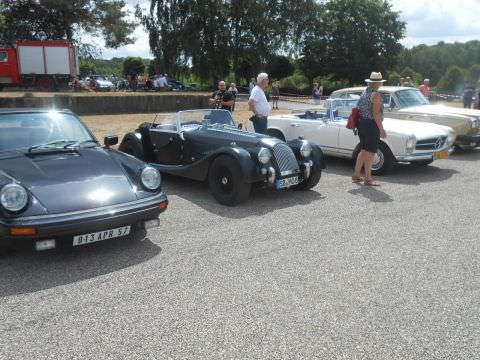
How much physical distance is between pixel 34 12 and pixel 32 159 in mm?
37643

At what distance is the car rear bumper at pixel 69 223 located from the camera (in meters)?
3.72

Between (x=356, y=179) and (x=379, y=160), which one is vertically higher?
(x=379, y=160)

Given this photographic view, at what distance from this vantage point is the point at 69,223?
3818 mm

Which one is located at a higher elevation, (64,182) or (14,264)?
(64,182)

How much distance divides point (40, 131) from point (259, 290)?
10.7 feet

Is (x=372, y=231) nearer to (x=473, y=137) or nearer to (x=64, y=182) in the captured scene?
(x=64, y=182)

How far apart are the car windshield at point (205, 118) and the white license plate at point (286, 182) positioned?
166 cm

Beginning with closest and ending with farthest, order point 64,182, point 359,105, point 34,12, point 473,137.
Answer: point 64,182 < point 359,105 < point 473,137 < point 34,12

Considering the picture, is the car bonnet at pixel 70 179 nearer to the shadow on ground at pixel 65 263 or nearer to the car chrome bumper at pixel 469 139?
the shadow on ground at pixel 65 263

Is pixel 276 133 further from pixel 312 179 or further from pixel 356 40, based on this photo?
pixel 356 40

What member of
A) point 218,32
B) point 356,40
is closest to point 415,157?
point 218,32

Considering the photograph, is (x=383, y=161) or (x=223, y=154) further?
(x=383, y=161)

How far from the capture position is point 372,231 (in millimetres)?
5008

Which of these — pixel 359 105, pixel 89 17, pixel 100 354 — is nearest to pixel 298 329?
pixel 100 354
